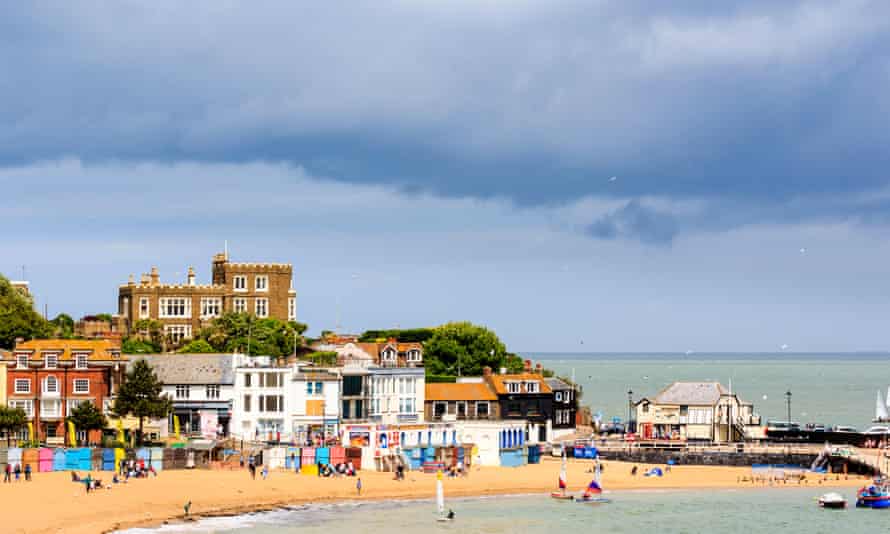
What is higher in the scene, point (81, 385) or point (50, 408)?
point (81, 385)

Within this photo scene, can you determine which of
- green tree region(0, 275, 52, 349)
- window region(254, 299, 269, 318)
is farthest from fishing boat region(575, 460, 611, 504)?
window region(254, 299, 269, 318)

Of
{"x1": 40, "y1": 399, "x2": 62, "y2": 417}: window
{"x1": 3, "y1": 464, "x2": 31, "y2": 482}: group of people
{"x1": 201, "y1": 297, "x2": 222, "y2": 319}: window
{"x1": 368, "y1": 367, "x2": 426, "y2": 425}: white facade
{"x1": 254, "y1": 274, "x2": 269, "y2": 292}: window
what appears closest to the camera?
{"x1": 3, "y1": 464, "x2": 31, "y2": 482}: group of people

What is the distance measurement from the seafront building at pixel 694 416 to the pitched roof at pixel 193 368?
131ft

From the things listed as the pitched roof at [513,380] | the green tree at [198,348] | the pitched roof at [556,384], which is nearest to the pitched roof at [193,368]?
the green tree at [198,348]

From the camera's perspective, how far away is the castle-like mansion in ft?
539

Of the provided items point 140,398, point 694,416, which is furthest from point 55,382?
point 694,416

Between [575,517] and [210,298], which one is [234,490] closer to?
[575,517]

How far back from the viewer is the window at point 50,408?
111 m

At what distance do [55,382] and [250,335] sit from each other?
4381 centimetres

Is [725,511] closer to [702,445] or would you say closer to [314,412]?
[702,445]

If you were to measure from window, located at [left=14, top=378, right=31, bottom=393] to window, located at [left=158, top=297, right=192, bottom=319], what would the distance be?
52856mm

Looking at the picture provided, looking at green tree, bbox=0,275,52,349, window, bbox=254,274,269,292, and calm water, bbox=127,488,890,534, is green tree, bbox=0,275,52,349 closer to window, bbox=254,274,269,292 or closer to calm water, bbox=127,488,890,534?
window, bbox=254,274,269,292

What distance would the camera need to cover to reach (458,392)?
130 m

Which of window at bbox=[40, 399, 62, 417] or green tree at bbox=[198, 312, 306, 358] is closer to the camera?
window at bbox=[40, 399, 62, 417]
